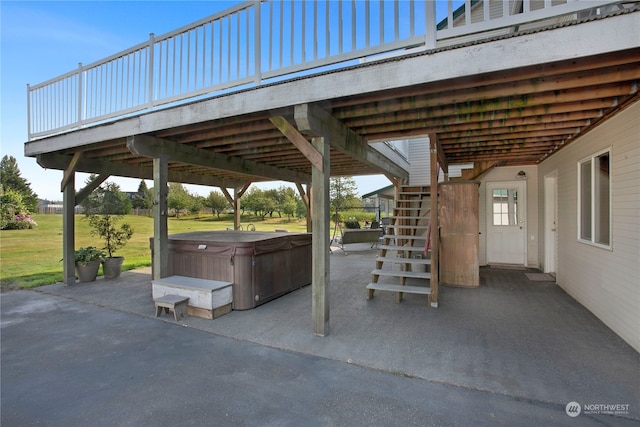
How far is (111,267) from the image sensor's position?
253 inches

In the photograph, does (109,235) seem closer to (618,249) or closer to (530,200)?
(618,249)

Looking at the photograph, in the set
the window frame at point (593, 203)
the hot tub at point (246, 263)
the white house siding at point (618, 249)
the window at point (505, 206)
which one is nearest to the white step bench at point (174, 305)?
the hot tub at point (246, 263)

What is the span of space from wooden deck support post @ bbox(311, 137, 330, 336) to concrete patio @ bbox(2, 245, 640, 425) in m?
0.25

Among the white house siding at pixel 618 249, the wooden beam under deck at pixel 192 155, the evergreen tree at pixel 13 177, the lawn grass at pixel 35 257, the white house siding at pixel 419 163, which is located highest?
the evergreen tree at pixel 13 177

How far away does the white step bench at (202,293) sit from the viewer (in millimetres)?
4066

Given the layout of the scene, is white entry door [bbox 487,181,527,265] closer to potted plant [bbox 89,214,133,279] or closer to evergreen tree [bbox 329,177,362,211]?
potted plant [bbox 89,214,133,279]

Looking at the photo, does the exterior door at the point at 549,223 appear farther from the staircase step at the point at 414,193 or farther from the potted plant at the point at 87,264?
the potted plant at the point at 87,264

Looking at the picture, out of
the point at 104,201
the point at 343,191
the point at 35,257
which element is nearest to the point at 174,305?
the point at 104,201

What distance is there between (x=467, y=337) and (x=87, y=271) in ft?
22.6

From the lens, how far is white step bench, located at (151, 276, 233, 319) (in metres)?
4.07

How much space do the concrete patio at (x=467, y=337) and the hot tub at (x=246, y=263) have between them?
8.8 inches

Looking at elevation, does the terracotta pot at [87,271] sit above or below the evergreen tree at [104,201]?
below

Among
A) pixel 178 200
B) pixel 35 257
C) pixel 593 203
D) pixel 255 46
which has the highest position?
pixel 255 46

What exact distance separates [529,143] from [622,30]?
3450 mm
